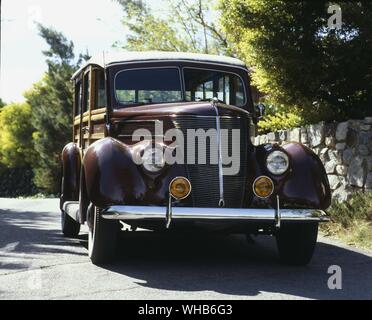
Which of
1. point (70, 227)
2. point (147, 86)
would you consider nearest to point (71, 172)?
point (70, 227)

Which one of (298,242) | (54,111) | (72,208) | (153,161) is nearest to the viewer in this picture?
(153,161)

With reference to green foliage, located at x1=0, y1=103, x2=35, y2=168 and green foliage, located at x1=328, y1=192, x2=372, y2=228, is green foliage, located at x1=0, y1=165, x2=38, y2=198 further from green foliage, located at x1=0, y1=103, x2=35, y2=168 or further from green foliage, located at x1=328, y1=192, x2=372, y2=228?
green foliage, located at x1=328, y1=192, x2=372, y2=228

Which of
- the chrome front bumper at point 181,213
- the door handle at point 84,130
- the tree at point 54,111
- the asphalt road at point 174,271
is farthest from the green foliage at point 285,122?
the tree at point 54,111

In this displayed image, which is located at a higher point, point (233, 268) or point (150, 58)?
point (150, 58)

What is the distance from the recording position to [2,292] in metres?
4.32

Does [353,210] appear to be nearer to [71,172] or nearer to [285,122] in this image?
[285,122]

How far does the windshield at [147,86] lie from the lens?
6258 millimetres

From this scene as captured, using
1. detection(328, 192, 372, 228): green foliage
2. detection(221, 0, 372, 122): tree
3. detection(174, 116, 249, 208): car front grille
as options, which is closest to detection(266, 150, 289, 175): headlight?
detection(174, 116, 249, 208): car front grille

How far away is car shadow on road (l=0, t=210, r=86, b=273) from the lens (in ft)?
18.4

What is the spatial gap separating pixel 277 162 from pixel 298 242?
86 cm

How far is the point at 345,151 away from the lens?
8.59 metres

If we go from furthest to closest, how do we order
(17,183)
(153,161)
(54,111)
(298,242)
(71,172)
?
(17,183)
(54,111)
(71,172)
(298,242)
(153,161)

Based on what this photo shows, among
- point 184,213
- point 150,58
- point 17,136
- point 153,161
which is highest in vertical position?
point 17,136
